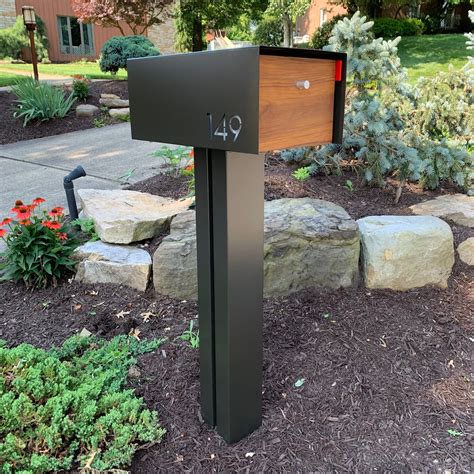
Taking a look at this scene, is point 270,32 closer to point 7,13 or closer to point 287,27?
point 287,27

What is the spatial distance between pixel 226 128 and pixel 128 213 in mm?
2173

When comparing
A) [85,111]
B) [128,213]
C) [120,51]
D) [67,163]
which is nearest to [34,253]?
[128,213]

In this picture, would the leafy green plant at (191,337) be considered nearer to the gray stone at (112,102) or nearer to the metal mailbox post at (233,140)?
the metal mailbox post at (233,140)

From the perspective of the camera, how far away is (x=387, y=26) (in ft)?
58.5

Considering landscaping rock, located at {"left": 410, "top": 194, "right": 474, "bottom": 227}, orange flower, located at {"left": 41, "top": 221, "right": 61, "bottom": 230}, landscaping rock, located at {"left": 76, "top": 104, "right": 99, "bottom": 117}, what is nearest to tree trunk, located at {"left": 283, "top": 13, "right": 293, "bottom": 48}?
landscaping rock, located at {"left": 76, "top": 104, "right": 99, "bottom": 117}

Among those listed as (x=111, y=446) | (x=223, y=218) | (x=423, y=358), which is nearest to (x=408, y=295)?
(x=423, y=358)

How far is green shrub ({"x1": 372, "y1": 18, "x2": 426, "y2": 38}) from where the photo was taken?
1772 centimetres

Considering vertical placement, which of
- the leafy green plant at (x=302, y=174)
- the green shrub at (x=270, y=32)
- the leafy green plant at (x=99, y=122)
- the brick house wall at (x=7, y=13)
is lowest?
the leafy green plant at (x=99, y=122)

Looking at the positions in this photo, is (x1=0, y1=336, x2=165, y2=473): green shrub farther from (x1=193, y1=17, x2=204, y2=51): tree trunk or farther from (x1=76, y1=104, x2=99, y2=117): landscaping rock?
(x1=193, y1=17, x2=204, y2=51): tree trunk

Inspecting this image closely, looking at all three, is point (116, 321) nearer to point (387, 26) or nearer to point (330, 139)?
point (330, 139)

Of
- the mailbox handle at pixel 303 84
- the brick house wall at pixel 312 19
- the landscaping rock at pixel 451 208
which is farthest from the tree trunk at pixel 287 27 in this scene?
the mailbox handle at pixel 303 84

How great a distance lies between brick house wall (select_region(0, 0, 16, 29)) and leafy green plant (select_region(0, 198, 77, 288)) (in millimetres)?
18668

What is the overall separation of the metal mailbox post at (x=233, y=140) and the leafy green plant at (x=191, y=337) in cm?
46

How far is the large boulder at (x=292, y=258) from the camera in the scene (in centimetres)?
283
